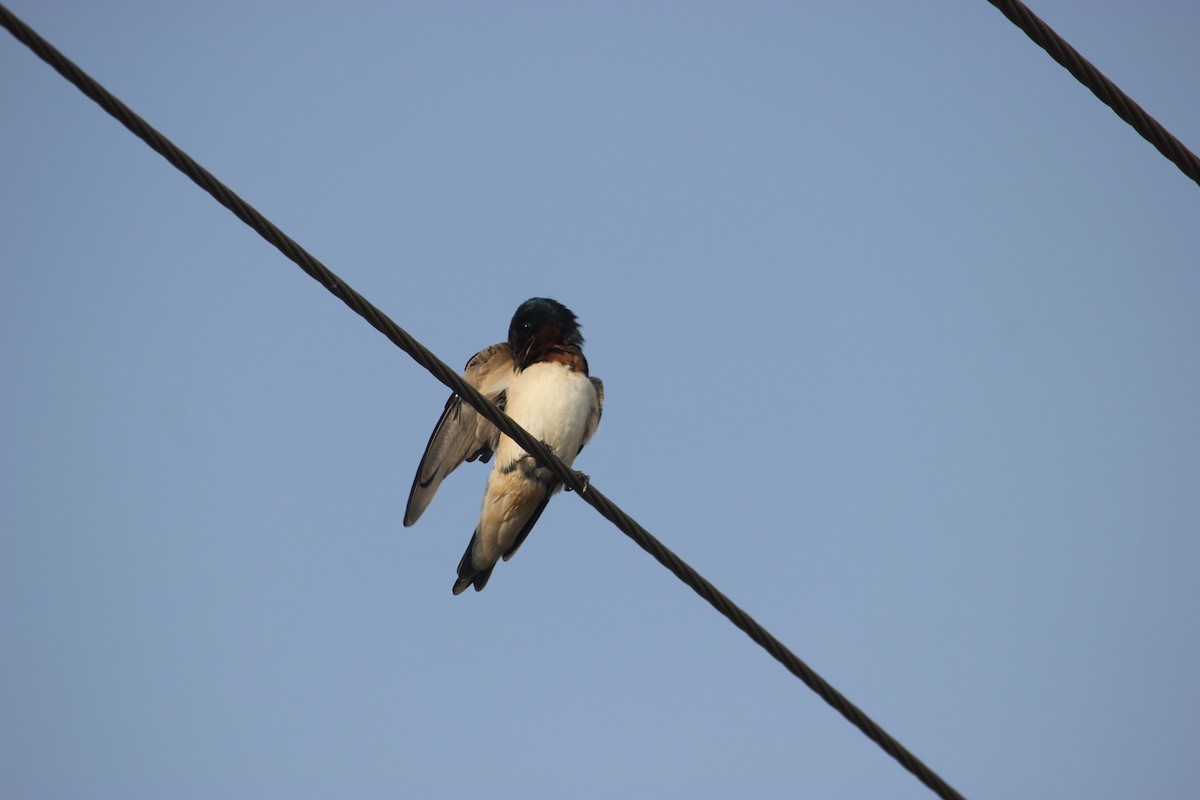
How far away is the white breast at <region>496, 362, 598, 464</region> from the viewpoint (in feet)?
25.2

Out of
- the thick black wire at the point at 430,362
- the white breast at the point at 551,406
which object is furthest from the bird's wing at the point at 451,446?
the thick black wire at the point at 430,362

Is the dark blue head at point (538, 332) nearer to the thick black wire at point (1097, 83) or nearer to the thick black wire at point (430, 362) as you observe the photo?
the thick black wire at point (430, 362)

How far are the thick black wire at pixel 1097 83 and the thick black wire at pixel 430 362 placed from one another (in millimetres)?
1901

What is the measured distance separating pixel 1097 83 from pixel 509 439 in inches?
189

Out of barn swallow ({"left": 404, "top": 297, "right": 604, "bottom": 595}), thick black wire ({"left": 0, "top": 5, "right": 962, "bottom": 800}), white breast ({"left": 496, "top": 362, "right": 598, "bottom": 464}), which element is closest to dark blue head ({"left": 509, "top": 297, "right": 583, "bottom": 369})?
barn swallow ({"left": 404, "top": 297, "right": 604, "bottom": 595})

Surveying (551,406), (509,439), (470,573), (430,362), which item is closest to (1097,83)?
(430,362)

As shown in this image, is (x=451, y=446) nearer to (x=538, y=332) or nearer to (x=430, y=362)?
(x=538, y=332)

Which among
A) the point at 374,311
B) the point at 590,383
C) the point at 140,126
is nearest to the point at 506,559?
the point at 590,383

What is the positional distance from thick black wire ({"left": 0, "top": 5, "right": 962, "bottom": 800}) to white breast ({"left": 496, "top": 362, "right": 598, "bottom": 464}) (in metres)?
3.01

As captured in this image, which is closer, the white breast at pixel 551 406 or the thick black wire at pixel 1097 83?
the thick black wire at pixel 1097 83

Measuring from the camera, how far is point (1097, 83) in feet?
11.9

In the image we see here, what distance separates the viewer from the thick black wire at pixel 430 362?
3379mm

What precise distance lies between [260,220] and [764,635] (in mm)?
2024

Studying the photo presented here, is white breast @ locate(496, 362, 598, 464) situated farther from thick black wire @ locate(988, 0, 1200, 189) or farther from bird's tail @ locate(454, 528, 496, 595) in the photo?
thick black wire @ locate(988, 0, 1200, 189)
